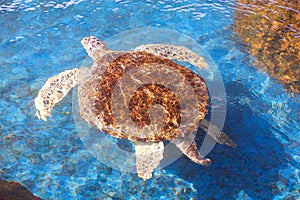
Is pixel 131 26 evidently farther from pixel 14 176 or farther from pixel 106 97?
pixel 14 176

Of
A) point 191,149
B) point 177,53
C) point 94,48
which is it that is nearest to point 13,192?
point 191,149

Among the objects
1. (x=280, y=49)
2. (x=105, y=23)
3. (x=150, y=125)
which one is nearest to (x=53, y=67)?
(x=105, y=23)

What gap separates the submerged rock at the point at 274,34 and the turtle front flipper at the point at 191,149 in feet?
6.39

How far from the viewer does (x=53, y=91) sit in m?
3.69

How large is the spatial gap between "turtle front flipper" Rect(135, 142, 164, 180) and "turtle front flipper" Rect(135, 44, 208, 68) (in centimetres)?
154

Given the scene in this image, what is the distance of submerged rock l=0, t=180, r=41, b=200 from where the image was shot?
232 cm

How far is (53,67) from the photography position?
13.6ft

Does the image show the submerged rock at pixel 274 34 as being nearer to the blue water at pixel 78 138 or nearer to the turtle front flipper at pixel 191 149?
→ the blue water at pixel 78 138

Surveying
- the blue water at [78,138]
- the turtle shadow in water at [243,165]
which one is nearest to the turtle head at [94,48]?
the blue water at [78,138]

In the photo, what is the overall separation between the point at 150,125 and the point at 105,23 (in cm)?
272

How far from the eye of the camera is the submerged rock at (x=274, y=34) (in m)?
4.24

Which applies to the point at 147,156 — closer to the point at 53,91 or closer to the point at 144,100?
the point at 144,100

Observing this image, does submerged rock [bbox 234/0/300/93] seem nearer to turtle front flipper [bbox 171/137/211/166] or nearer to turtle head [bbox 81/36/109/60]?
turtle front flipper [bbox 171/137/211/166]

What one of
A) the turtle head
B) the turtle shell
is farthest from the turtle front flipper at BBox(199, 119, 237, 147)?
the turtle head
